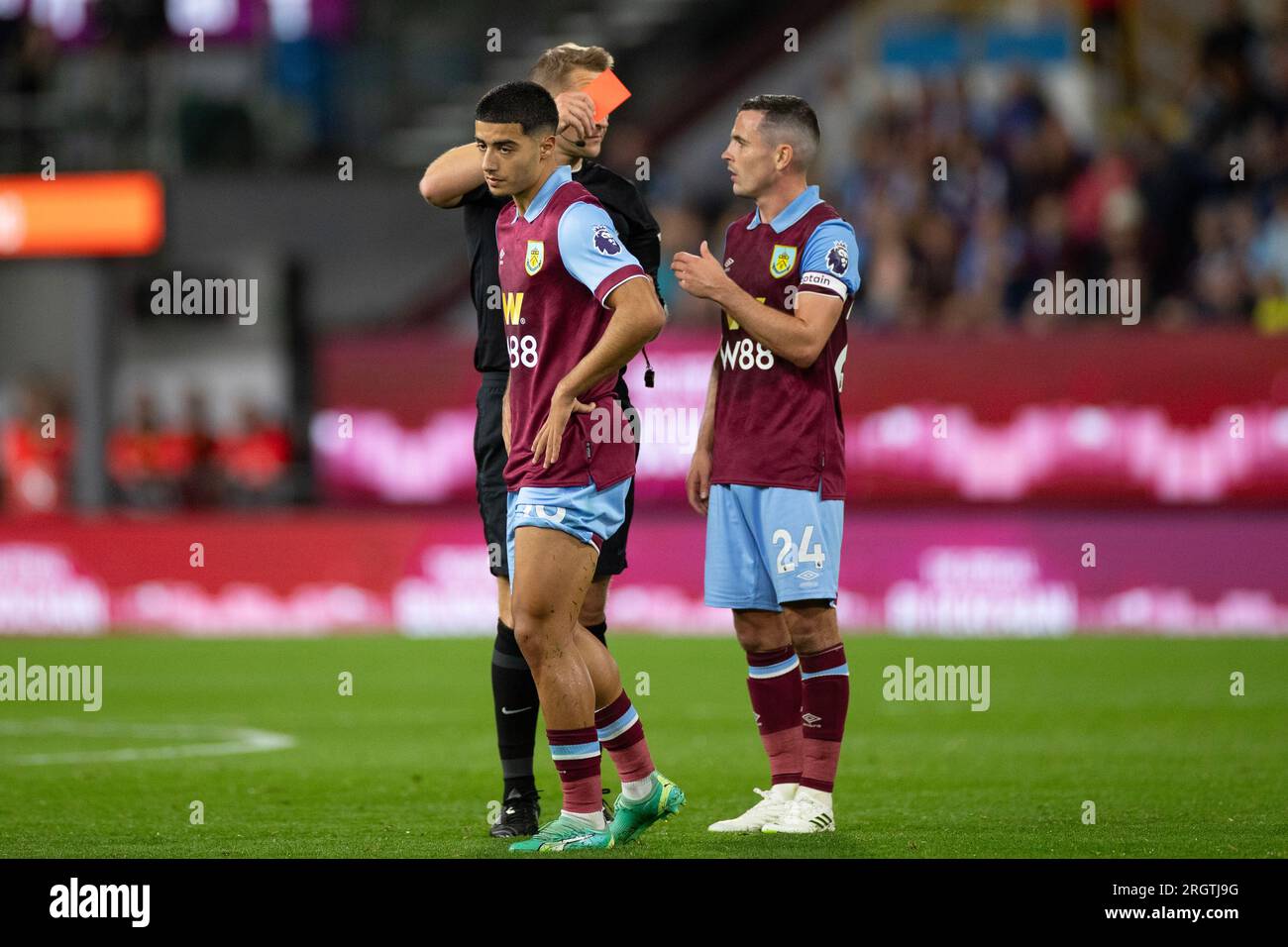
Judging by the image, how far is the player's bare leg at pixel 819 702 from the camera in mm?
7273

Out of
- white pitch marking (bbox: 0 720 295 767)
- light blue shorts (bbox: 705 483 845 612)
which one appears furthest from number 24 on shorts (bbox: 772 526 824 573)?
white pitch marking (bbox: 0 720 295 767)

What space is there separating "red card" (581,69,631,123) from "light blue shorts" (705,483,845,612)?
4.66 feet

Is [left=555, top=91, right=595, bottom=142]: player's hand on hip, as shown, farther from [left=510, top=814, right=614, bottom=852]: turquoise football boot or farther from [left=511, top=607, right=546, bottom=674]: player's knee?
[left=510, top=814, right=614, bottom=852]: turquoise football boot

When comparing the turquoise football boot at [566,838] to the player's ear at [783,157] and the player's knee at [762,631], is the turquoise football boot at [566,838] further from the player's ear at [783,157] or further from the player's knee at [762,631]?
the player's ear at [783,157]

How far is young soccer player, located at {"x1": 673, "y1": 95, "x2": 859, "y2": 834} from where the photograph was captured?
23.8ft

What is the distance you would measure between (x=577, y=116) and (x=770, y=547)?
5.43 ft

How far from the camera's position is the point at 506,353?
7457mm

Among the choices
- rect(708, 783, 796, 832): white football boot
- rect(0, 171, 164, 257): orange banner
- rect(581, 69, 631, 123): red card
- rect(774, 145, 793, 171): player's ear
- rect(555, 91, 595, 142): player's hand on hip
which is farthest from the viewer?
rect(0, 171, 164, 257): orange banner

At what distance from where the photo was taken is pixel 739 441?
24.5ft

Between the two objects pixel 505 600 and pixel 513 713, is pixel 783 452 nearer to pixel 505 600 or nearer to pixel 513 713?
pixel 505 600

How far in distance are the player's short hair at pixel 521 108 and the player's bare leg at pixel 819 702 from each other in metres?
1.91

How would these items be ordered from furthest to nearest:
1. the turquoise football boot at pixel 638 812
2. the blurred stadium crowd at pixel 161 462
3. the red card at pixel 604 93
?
the blurred stadium crowd at pixel 161 462
the red card at pixel 604 93
the turquoise football boot at pixel 638 812

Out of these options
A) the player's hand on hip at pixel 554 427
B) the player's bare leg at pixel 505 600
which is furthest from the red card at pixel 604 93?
the player's bare leg at pixel 505 600

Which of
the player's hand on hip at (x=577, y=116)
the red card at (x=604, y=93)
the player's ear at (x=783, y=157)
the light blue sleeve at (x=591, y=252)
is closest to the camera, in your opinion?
the light blue sleeve at (x=591, y=252)
